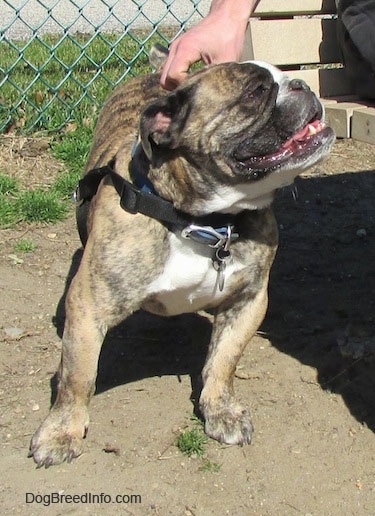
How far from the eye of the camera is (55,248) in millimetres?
4516

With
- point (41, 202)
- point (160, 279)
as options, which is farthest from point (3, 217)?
point (160, 279)

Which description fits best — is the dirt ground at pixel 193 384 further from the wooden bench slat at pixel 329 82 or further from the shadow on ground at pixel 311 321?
the wooden bench slat at pixel 329 82

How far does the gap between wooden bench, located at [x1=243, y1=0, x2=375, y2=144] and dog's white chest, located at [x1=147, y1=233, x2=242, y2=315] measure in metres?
0.91

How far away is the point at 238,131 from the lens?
2.79 metres

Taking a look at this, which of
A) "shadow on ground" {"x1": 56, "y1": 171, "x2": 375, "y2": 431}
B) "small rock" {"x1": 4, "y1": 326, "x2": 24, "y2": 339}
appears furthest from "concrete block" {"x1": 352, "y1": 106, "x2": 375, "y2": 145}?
"small rock" {"x1": 4, "y1": 326, "x2": 24, "y2": 339}

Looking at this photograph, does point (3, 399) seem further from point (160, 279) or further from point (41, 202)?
point (41, 202)

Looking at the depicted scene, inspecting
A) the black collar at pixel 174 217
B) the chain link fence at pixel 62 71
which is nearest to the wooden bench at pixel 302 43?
the black collar at pixel 174 217

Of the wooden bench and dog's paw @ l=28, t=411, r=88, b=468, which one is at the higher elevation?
the wooden bench

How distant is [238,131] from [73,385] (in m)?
1.00

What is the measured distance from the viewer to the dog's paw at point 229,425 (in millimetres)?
3080

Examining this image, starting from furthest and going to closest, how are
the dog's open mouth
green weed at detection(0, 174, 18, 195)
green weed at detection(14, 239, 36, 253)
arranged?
green weed at detection(0, 174, 18, 195), green weed at detection(14, 239, 36, 253), the dog's open mouth

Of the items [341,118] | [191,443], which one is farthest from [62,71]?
[191,443]

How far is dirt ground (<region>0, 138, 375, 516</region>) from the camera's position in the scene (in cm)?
282

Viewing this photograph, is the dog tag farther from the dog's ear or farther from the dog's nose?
the dog's nose
